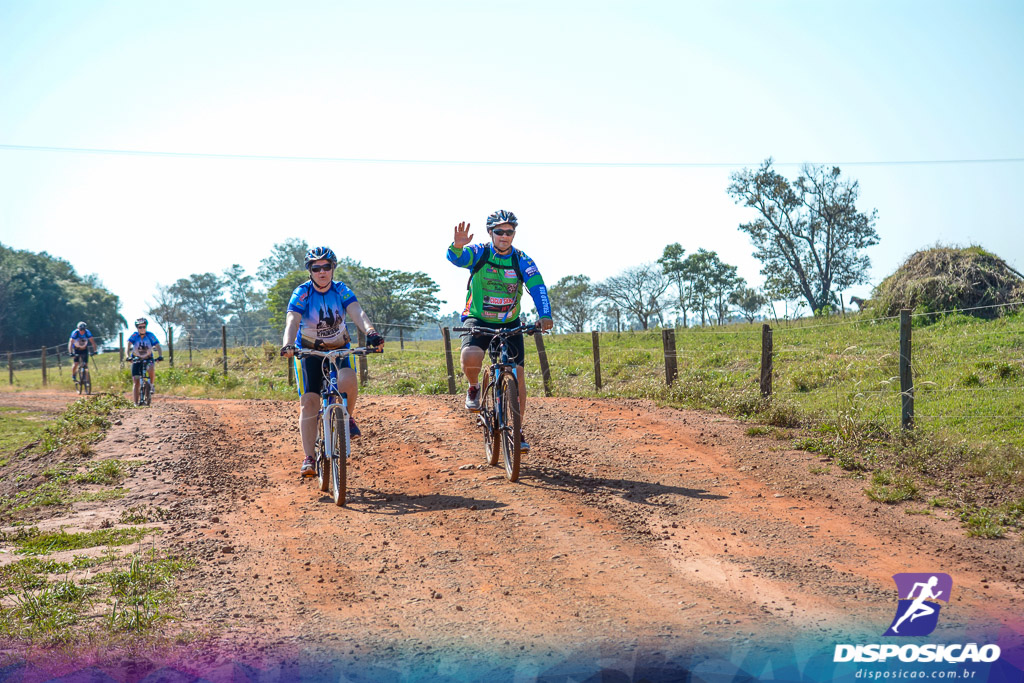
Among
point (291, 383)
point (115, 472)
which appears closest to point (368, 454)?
point (115, 472)

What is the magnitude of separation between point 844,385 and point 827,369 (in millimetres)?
1646

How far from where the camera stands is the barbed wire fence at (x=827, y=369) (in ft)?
36.3

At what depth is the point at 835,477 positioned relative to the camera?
7.03 meters

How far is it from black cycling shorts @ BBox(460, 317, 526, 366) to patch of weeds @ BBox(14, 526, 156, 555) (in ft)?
10.7

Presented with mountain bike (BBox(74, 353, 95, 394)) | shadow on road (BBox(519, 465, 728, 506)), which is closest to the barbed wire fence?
shadow on road (BBox(519, 465, 728, 506))

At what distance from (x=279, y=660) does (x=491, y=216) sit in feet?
16.1

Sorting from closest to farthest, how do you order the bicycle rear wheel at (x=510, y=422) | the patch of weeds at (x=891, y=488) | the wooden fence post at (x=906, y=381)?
the patch of weeds at (x=891, y=488) < the bicycle rear wheel at (x=510, y=422) < the wooden fence post at (x=906, y=381)

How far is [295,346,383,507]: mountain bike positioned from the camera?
650 centimetres

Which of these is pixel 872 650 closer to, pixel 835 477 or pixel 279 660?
pixel 279 660

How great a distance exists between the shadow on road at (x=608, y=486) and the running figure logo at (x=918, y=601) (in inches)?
77.8

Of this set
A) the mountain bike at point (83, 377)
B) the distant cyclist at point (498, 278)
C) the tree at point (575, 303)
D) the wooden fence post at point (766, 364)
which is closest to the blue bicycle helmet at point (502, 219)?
the distant cyclist at point (498, 278)

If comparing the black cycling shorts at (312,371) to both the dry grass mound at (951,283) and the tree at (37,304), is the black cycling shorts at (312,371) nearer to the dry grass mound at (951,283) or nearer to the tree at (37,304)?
the dry grass mound at (951,283)

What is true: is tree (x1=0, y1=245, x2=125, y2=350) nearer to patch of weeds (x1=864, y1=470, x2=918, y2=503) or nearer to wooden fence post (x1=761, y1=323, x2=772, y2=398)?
wooden fence post (x1=761, y1=323, x2=772, y2=398)

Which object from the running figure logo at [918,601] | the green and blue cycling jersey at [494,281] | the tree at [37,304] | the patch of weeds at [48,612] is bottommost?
the running figure logo at [918,601]
